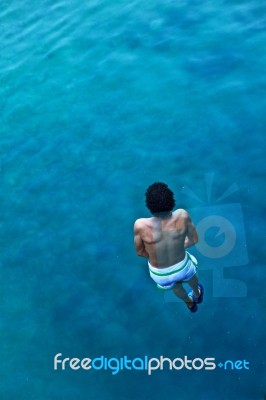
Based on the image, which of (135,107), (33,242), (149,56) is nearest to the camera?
(33,242)

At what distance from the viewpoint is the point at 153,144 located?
24.3 ft

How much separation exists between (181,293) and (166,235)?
2.75ft

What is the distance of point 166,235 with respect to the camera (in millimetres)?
4367

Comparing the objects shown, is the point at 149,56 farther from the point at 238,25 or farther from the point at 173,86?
the point at 238,25

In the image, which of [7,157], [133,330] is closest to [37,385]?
[133,330]

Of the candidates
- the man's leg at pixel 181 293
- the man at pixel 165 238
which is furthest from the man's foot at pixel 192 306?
the man at pixel 165 238

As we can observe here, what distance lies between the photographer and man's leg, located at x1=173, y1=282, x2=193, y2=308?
4791mm

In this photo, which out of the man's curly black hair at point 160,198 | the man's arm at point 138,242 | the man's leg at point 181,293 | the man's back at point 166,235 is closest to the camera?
the man's curly black hair at point 160,198

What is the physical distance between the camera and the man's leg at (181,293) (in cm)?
479

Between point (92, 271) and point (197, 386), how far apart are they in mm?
1889

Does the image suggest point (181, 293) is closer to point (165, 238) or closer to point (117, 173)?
point (165, 238)

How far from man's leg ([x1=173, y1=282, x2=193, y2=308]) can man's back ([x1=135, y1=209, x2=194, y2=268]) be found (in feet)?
1.27

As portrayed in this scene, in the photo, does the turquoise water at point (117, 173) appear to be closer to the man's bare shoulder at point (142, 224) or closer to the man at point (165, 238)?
the man at point (165, 238)

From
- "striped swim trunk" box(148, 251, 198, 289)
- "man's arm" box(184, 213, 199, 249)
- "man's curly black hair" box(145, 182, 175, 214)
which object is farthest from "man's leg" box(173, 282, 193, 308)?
"man's curly black hair" box(145, 182, 175, 214)
